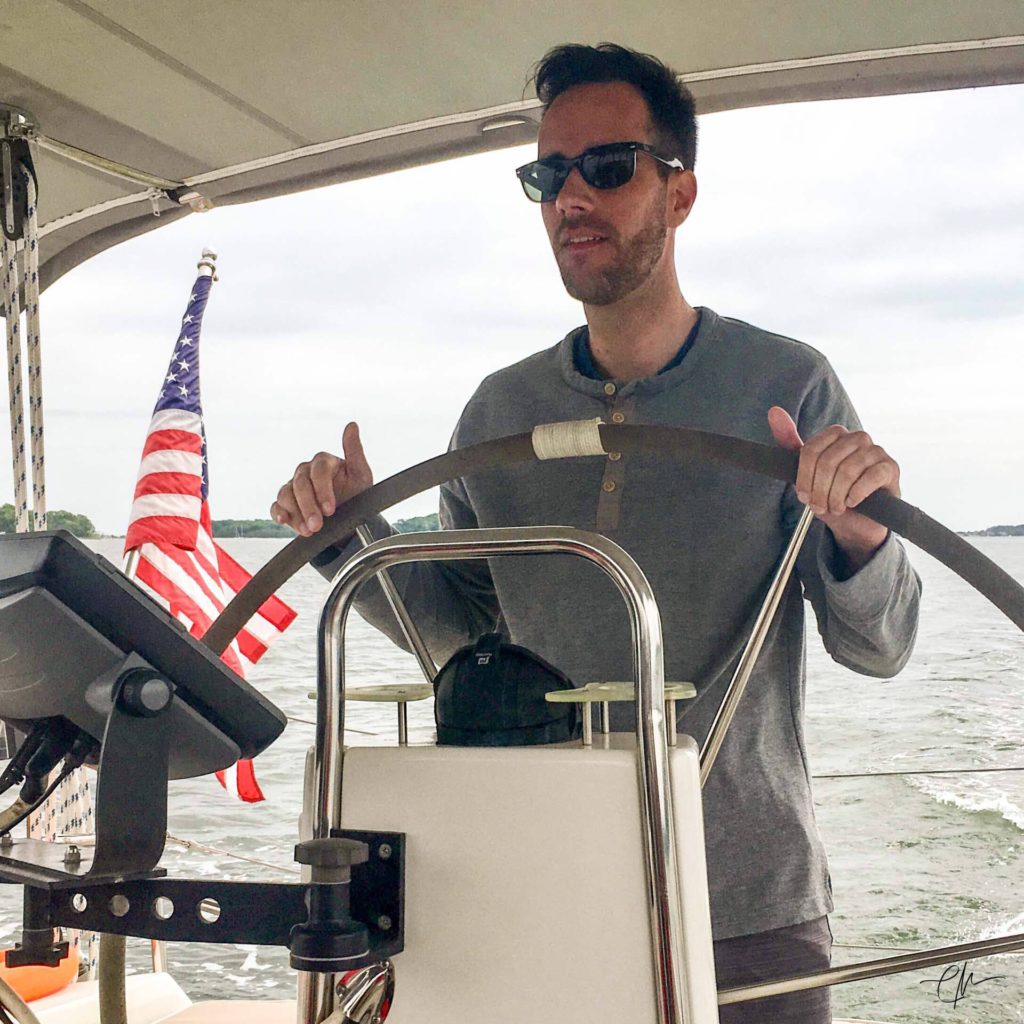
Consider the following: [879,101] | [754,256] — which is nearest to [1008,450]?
[754,256]

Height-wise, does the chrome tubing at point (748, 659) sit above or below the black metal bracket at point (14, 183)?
below

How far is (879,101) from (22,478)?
4.89ft

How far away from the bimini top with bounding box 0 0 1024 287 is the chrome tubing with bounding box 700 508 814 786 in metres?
0.75

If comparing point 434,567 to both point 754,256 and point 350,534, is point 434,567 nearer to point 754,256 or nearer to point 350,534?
point 350,534

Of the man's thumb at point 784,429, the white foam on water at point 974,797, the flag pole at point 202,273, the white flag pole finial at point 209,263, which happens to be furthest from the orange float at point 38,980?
the white foam on water at point 974,797

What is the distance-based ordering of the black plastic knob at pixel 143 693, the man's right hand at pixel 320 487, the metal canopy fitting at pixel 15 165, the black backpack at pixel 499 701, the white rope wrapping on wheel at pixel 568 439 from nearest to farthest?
the black plastic knob at pixel 143 693
the black backpack at pixel 499 701
the white rope wrapping on wheel at pixel 568 439
the man's right hand at pixel 320 487
the metal canopy fitting at pixel 15 165

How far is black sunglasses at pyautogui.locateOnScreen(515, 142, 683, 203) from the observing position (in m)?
1.44

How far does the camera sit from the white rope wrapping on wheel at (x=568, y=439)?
3.12 ft

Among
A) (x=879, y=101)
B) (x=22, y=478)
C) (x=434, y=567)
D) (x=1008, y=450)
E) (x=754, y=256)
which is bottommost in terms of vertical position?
(x=434, y=567)

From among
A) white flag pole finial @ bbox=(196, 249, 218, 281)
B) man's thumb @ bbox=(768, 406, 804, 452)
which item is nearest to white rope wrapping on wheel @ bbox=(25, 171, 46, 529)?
white flag pole finial @ bbox=(196, 249, 218, 281)

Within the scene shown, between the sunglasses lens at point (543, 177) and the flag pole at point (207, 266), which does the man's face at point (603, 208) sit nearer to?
the sunglasses lens at point (543, 177)

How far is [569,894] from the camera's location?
751mm

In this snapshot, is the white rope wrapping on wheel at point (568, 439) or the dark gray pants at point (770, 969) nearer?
the white rope wrapping on wheel at point (568, 439)

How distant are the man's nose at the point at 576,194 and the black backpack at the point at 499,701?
74 cm
